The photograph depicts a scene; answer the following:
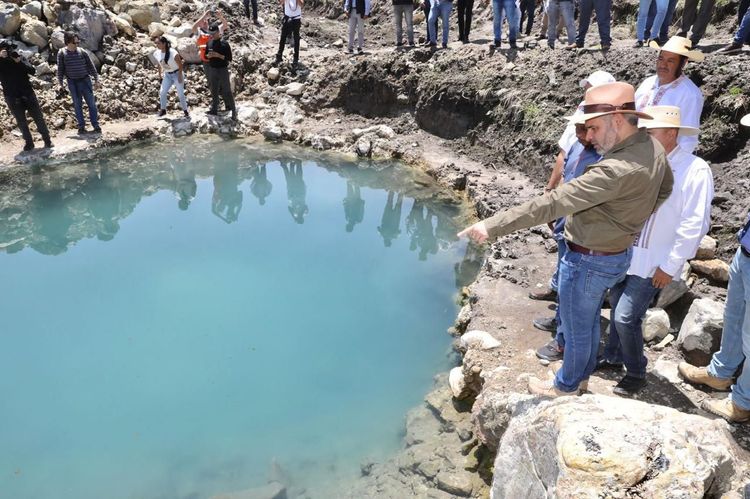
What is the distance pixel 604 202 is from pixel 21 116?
9291mm

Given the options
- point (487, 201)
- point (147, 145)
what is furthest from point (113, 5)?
point (487, 201)

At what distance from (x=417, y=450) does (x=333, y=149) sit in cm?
684

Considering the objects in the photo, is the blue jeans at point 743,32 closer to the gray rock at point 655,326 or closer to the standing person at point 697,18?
the standing person at point 697,18

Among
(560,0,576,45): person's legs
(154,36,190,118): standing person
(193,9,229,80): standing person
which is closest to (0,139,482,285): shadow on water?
(154,36,190,118): standing person

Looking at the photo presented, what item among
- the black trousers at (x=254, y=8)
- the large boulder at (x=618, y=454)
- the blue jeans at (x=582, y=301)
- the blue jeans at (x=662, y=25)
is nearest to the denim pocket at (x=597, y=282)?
the blue jeans at (x=582, y=301)

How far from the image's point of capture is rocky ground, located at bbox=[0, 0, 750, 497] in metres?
3.56

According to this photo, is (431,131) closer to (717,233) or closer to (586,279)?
(717,233)

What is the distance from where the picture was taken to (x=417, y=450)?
13.0 ft

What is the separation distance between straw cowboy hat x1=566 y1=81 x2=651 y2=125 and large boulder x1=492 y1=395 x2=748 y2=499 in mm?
1306

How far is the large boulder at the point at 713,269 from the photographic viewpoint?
4.60 m

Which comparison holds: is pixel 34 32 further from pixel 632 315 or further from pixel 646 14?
pixel 632 315

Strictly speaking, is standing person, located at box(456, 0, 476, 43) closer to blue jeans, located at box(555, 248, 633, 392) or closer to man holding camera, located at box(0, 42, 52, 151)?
man holding camera, located at box(0, 42, 52, 151)

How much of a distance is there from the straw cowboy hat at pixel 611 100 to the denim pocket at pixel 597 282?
800 millimetres

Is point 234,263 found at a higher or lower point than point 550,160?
lower
